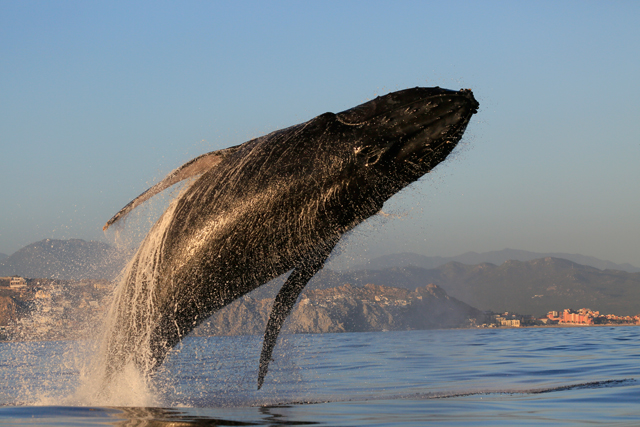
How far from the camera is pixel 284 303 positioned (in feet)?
27.8

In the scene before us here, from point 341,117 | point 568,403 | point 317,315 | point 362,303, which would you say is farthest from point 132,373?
point 362,303

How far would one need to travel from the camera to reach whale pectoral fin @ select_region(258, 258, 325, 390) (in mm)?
8117

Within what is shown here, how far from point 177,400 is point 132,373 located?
3.86ft

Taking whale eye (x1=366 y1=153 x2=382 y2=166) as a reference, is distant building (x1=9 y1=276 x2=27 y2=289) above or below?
above

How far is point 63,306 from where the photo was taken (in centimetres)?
14600

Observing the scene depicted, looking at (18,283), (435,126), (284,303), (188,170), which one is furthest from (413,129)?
(18,283)

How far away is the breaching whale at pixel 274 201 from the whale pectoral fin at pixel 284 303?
48mm

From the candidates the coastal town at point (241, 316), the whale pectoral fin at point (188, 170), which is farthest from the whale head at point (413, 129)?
the coastal town at point (241, 316)

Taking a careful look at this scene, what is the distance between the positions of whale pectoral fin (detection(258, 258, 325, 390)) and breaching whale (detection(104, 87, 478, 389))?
0.05 metres

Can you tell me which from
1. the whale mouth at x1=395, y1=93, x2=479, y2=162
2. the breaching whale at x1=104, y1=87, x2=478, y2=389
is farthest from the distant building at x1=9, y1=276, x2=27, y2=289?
the whale mouth at x1=395, y1=93, x2=479, y2=162

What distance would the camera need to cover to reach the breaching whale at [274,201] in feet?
21.6

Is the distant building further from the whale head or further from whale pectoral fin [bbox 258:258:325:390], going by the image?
the whale head

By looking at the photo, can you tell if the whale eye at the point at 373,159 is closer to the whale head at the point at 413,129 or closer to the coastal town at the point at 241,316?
the whale head at the point at 413,129

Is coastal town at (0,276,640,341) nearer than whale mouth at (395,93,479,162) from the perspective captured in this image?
No
